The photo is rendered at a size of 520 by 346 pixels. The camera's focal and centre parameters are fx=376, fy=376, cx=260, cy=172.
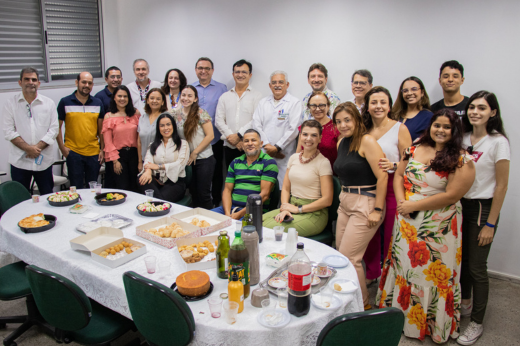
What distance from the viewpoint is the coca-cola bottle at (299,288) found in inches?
59.6

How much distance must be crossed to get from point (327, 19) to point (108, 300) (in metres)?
3.52

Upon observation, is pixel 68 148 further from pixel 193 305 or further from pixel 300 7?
pixel 193 305

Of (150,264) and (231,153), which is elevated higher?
(231,153)

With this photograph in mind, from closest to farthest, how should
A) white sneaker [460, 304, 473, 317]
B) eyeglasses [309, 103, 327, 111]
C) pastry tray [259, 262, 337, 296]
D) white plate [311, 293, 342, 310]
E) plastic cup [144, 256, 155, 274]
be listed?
white plate [311, 293, 342, 310] < pastry tray [259, 262, 337, 296] < plastic cup [144, 256, 155, 274] < white sneaker [460, 304, 473, 317] < eyeglasses [309, 103, 327, 111]

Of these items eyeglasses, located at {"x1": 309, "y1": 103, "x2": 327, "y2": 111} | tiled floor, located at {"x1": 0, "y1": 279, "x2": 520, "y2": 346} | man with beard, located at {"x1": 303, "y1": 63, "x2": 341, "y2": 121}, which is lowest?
tiled floor, located at {"x1": 0, "y1": 279, "x2": 520, "y2": 346}

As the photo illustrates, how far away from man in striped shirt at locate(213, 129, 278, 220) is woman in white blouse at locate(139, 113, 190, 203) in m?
0.70

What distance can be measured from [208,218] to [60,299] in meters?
1.12

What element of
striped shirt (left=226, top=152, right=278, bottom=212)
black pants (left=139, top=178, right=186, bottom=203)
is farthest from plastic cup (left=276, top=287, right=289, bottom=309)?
black pants (left=139, top=178, right=186, bottom=203)

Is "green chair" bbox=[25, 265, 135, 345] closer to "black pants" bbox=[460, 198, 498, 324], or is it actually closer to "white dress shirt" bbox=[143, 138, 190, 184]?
"white dress shirt" bbox=[143, 138, 190, 184]

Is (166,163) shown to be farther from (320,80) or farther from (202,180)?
(320,80)

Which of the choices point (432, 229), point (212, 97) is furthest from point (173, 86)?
point (432, 229)

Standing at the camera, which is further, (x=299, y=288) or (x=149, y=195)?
(x=149, y=195)

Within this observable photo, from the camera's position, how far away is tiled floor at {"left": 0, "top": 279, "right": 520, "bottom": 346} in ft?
8.23

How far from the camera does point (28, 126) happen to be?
405 cm
